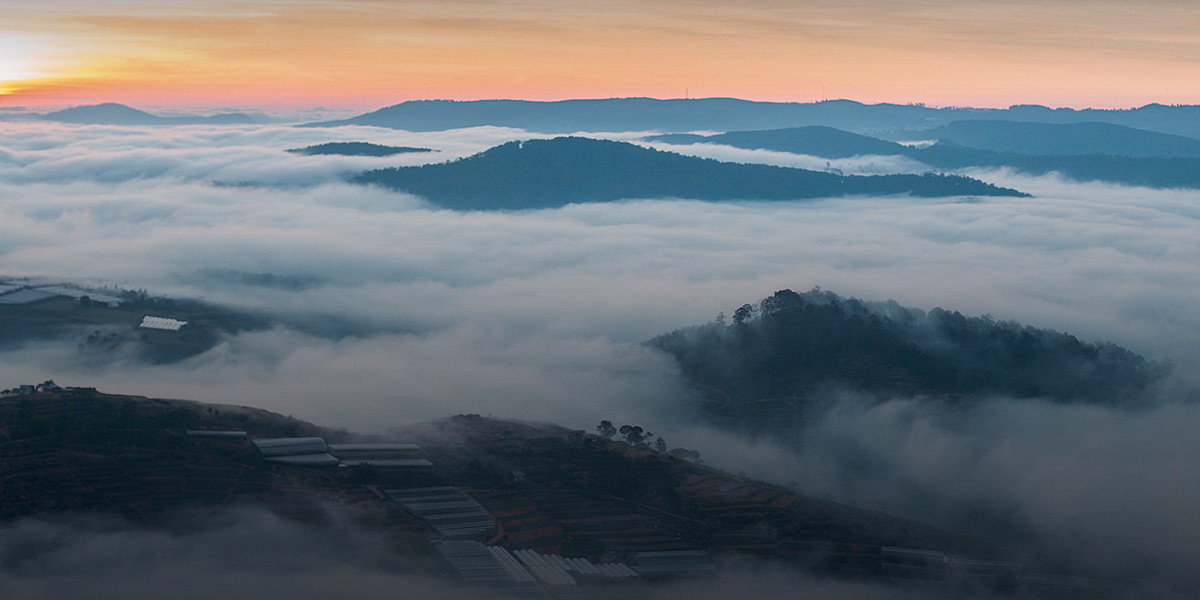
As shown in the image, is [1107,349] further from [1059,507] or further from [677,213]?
[677,213]

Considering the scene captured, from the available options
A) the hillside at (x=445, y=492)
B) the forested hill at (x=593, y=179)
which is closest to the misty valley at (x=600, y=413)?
the hillside at (x=445, y=492)

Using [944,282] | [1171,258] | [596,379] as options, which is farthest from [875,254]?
[596,379]

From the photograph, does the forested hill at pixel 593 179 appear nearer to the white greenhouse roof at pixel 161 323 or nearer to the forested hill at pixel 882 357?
the white greenhouse roof at pixel 161 323

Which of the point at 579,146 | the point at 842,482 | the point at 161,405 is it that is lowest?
the point at 842,482

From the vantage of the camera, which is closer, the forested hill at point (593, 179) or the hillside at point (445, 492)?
the hillside at point (445, 492)

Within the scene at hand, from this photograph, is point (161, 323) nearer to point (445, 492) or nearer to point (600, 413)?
point (600, 413)

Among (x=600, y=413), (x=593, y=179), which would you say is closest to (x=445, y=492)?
(x=600, y=413)
